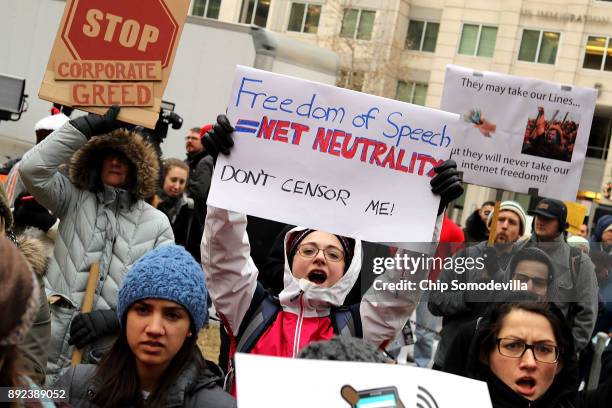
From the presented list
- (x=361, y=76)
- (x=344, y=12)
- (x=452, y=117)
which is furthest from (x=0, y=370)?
(x=344, y=12)

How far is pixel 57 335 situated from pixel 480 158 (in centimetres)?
314

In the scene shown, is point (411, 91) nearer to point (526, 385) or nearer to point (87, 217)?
point (87, 217)

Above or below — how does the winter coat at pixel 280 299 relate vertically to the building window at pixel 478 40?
below

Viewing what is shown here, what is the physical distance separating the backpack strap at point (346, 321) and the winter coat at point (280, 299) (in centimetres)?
2

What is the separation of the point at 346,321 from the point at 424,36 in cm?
4000

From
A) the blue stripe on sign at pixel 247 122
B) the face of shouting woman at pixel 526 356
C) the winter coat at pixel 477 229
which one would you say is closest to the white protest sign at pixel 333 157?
the blue stripe on sign at pixel 247 122

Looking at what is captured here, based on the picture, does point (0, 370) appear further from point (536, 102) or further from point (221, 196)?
point (536, 102)

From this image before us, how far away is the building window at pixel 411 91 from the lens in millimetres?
42469

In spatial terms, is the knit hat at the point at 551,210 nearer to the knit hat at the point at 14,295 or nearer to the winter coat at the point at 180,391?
the winter coat at the point at 180,391

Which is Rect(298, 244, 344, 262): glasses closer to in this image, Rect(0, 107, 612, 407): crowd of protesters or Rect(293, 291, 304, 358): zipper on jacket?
Rect(0, 107, 612, 407): crowd of protesters

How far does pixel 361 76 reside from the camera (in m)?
39.2

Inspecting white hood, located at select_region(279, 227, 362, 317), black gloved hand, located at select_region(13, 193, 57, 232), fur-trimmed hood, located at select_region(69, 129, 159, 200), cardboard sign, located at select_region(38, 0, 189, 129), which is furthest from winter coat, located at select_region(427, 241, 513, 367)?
black gloved hand, located at select_region(13, 193, 57, 232)

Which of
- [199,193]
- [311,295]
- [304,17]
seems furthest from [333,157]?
[304,17]

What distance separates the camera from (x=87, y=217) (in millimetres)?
5109
